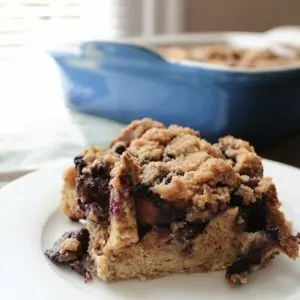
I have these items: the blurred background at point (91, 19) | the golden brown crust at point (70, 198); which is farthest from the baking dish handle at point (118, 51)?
the blurred background at point (91, 19)

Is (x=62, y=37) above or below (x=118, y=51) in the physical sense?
below

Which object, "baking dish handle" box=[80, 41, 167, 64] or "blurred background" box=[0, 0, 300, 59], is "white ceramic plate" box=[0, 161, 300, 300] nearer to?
"baking dish handle" box=[80, 41, 167, 64]

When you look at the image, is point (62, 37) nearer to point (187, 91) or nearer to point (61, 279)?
point (187, 91)

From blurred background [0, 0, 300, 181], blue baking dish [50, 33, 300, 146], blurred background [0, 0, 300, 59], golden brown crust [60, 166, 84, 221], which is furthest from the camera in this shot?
blurred background [0, 0, 300, 59]

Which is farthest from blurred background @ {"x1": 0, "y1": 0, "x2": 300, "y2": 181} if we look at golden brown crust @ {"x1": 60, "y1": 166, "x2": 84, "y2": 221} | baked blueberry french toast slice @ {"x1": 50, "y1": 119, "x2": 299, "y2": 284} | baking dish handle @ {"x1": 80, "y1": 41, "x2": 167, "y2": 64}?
baked blueberry french toast slice @ {"x1": 50, "y1": 119, "x2": 299, "y2": 284}

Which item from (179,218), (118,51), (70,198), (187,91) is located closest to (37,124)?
(118,51)

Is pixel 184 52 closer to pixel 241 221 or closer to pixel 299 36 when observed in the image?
pixel 299 36
